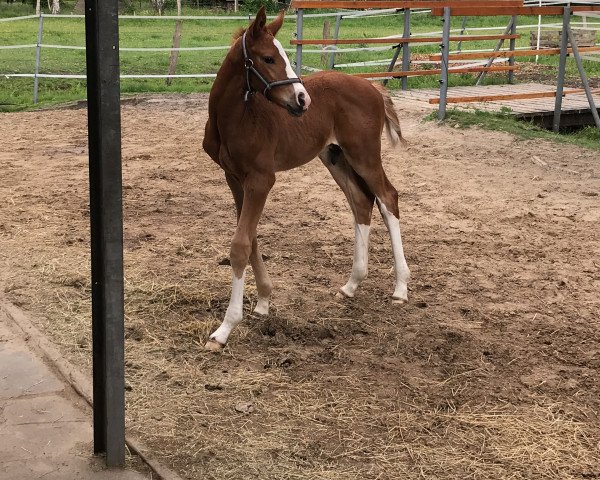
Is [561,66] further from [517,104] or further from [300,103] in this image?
[300,103]

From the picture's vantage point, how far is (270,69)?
461cm

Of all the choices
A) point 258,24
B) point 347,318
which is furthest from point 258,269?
point 258,24

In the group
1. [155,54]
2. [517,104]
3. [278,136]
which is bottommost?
[517,104]

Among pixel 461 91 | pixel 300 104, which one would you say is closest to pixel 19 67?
pixel 461 91

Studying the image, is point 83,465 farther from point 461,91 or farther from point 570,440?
point 461,91

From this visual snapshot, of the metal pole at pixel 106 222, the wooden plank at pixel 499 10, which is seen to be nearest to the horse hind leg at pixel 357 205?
the metal pole at pixel 106 222

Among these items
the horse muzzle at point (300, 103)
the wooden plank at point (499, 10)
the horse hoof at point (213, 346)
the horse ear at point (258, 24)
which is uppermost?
the wooden plank at point (499, 10)

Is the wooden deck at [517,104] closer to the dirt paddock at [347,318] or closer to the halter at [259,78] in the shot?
the dirt paddock at [347,318]

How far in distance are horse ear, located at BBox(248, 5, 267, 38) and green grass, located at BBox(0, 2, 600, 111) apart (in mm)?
10037

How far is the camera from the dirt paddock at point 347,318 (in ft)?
12.4

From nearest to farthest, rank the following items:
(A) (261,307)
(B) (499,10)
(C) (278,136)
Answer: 1. (C) (278,136)
2. (A) (261,307)
3. (B) (499,10)

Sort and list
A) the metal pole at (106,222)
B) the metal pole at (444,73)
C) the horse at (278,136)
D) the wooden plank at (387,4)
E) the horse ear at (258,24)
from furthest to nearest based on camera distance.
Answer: the wooden plank at (387,4), the metal pole at (444,73), the horse at (278,136), the horse ear at (258,24), the metal pole at (106,222)

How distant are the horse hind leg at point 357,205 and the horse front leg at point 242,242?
913mm

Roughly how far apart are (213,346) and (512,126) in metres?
7.39
